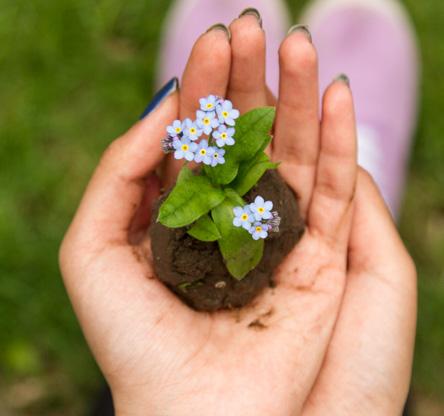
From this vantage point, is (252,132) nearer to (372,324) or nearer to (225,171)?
(225,171)

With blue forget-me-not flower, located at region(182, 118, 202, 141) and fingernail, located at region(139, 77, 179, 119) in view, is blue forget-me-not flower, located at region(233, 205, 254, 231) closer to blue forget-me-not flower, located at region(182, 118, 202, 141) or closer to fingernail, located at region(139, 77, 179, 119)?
blue forget-me-not flower, located at region(182, 118, 202, 141)

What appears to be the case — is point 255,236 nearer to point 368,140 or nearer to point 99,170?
point 99,170

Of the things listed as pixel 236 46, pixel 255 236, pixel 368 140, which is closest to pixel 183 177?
pixel 255 236

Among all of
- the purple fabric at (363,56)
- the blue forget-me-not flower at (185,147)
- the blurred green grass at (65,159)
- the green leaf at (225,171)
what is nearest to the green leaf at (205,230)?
the green leaf at (225,171)

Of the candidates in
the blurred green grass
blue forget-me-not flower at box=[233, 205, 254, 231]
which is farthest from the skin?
the blurred green grass

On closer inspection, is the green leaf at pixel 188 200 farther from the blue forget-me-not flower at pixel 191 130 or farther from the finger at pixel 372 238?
the finger at pixel 372 238

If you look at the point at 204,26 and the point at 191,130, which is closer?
the point at 191,130

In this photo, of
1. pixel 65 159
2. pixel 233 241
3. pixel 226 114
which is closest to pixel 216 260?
pixel 233 241
